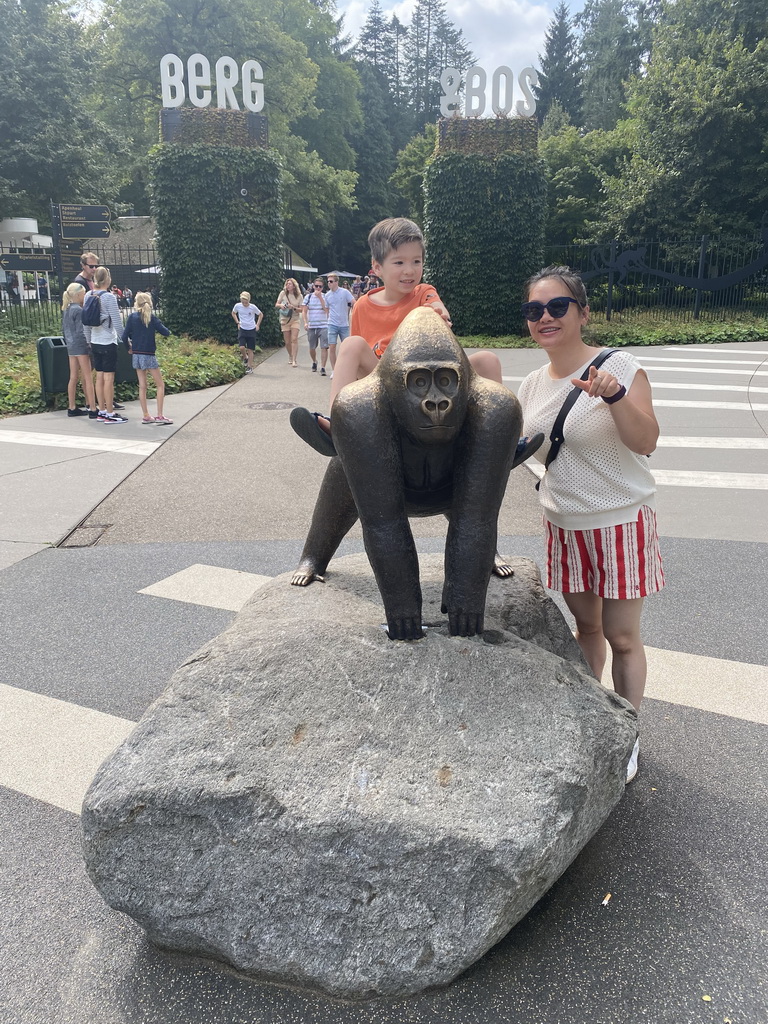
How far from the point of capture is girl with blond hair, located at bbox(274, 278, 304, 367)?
15953 mm

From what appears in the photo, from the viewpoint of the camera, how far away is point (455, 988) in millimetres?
2148

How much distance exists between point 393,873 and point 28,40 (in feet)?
96.0

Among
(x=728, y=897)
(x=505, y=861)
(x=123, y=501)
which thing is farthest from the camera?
(x=123, y=501)

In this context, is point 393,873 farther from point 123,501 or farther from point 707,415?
point 707,415

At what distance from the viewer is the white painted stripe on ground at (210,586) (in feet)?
16.1

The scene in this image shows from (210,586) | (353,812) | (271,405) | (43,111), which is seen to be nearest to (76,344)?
(271,405)

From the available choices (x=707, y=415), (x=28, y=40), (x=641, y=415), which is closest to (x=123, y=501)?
A: (x=641, y=415)

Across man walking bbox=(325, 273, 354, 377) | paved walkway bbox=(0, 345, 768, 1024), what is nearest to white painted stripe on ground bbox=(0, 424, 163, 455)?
paved walkway bbox=(0, 345, 768, 1024)

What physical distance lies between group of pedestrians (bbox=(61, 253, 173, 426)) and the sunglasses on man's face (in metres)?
7.68

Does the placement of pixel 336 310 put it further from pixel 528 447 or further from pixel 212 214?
pixel 528 447

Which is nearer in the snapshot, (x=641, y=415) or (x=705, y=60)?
(x=641, y=415)

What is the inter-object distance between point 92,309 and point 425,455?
326 inches

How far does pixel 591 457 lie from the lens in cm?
284

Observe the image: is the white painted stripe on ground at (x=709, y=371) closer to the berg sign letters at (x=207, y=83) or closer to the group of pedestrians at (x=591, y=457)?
the berg sign letters at (x=207, y=83)
